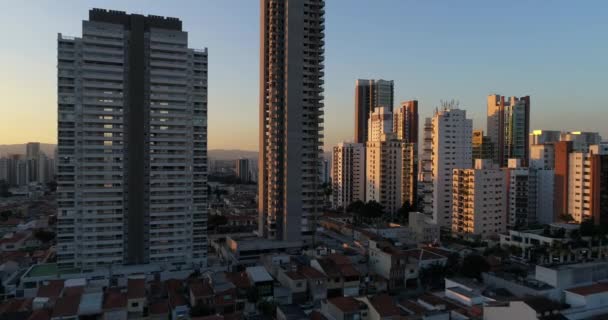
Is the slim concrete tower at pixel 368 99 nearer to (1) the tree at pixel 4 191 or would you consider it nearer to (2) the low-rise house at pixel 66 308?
(1) the tree at pixel 4 191

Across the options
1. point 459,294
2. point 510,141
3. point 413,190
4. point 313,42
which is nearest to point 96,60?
point 313,42

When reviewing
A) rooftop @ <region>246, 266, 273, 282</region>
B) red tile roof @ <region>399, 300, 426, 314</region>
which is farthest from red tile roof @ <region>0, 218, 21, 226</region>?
red tile roof @ <region>399, 300, 426, 314</region>

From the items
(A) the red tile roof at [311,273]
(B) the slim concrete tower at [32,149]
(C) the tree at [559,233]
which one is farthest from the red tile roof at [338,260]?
(B) the slim concrete tower at [32,149]

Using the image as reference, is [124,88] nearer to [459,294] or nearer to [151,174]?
[151,174]

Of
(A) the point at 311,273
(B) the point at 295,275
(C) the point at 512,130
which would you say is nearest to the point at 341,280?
(A) the point at 311,273

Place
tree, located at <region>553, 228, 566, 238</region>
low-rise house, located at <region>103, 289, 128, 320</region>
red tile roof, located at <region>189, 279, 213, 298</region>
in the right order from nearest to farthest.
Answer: low-rise house, located at <region>103, 289, 128, 320</region>, red tile roof, located at <region>189, 279, 213, 298</region>, tree, located at <region>553, 228, 566, 238</region>

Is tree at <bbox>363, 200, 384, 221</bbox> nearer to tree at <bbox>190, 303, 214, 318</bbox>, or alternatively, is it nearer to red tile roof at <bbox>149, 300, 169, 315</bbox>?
tree at <bbox>190, 303, 214, 318</bbox>
